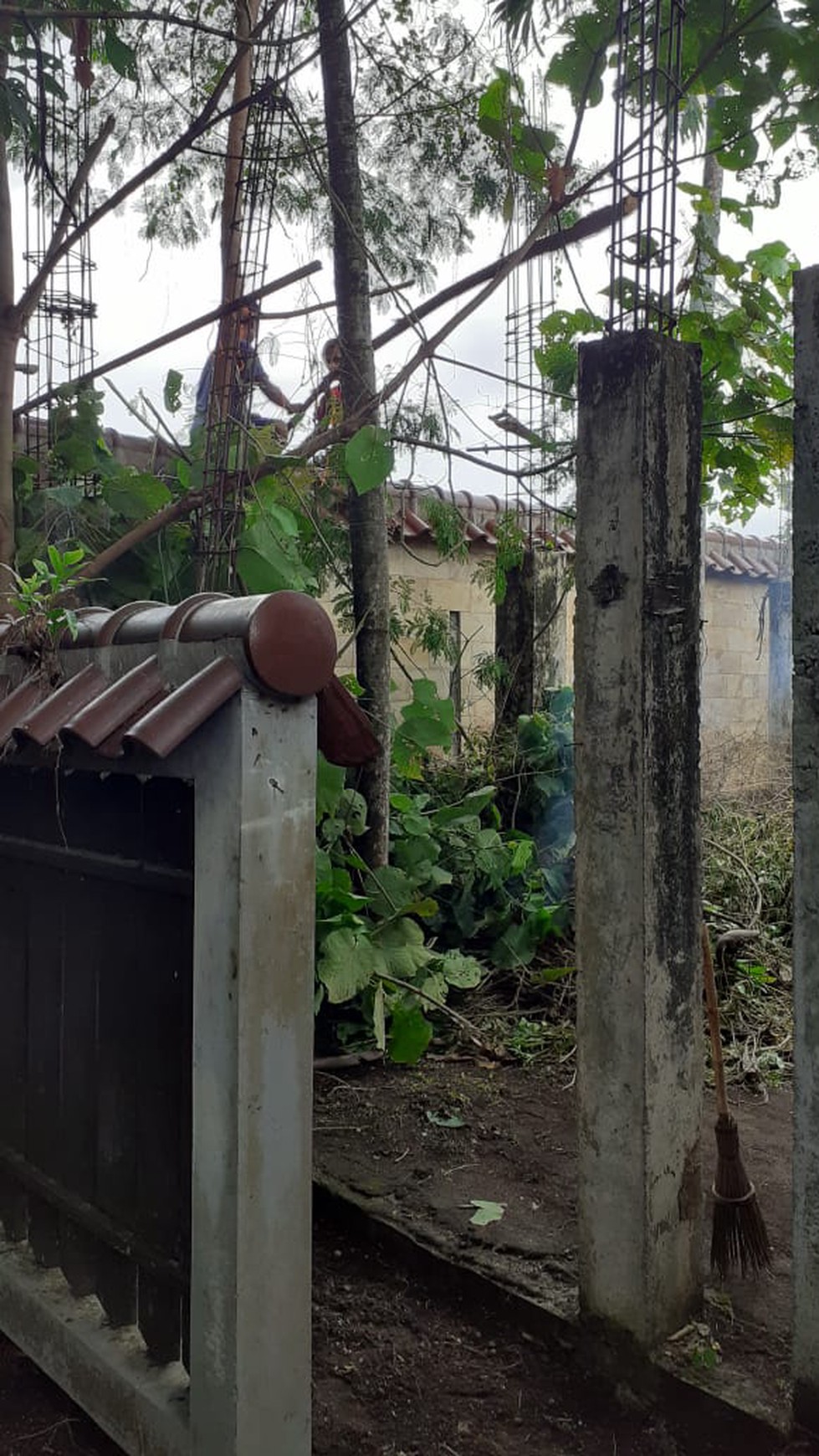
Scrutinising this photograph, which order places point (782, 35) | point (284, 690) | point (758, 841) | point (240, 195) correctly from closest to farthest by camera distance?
point (284, 690), point (782, 35), point (240, 195), point (758, 841)

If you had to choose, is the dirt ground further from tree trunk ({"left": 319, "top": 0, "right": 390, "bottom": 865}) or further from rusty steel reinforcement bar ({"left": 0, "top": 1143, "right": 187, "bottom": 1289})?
tree trunk ({"left": 319, "top": 0, "right": 390, "bottom": 865})

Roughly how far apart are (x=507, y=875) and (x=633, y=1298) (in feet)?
11.8

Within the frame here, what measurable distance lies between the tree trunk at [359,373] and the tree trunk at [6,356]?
1.59 metres

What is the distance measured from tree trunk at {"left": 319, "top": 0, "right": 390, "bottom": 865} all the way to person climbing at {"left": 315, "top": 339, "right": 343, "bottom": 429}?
5cm

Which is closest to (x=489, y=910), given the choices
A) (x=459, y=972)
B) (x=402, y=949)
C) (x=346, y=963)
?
(x=459, y=972)

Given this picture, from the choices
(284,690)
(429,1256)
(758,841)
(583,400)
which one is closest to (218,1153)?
(284,690)

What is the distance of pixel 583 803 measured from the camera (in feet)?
9.75

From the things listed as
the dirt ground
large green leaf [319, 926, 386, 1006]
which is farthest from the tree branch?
the dirt ground

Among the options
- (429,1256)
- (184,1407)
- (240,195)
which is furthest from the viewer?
(240,195)

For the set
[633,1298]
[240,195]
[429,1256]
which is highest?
[240,195]

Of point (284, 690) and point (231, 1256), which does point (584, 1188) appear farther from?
point (284, 690)

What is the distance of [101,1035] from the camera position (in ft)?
9.40

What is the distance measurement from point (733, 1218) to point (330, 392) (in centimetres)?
447

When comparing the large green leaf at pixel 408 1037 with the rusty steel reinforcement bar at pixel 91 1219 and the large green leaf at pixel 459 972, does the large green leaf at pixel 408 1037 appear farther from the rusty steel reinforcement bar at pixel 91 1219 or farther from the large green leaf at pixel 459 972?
the rusty steel reinforcement bar at pixel 91 1219
